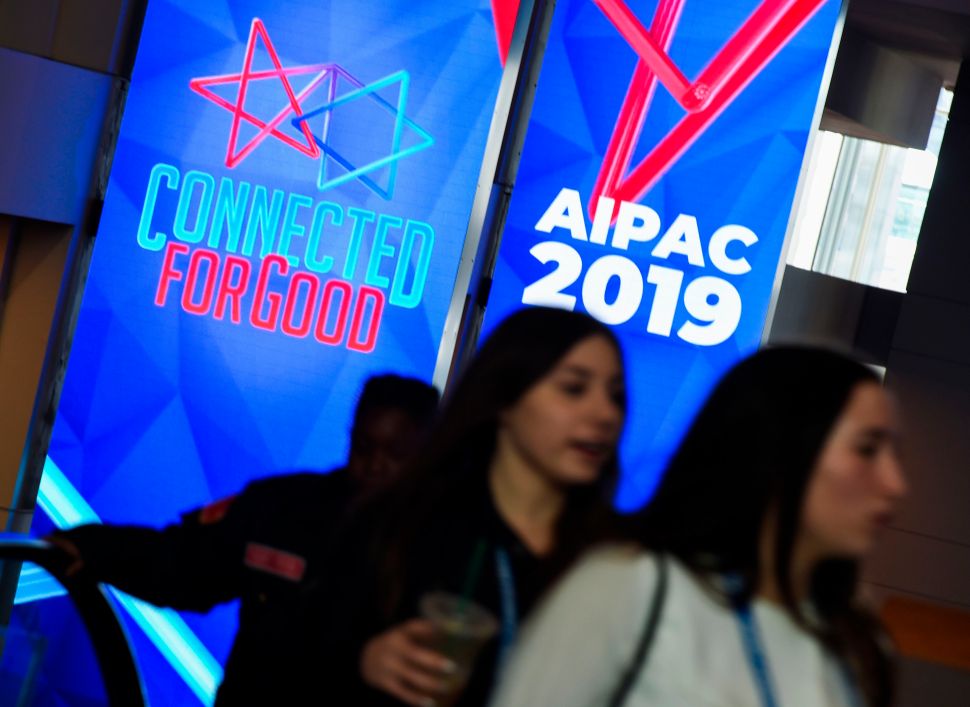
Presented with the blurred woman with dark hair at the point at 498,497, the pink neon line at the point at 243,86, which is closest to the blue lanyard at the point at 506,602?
the blurred woman with dark hair at the point at 498,497

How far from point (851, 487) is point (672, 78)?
3.52 metres

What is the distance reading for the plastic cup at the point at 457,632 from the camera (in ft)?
5.08

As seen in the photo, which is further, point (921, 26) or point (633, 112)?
point (921, 26)

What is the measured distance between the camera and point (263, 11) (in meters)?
5.01

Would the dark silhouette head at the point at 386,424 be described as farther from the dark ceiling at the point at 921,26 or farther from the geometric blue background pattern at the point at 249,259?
the dark ceiling at the point at 921,26

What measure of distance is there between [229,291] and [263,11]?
989 millimetres

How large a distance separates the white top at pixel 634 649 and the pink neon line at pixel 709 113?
3.47 m

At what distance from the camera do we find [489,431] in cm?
204

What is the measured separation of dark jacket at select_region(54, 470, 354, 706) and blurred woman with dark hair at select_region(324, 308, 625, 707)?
2.07ft

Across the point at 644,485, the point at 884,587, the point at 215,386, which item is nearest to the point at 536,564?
the point at 644,485

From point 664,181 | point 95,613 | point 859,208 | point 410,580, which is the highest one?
point 859,208

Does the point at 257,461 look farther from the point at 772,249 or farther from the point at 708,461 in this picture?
the point at 708,461

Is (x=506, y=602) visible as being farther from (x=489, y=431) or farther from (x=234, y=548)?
(x=234, y=548)

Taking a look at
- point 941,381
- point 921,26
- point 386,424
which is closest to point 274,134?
point 386,424
